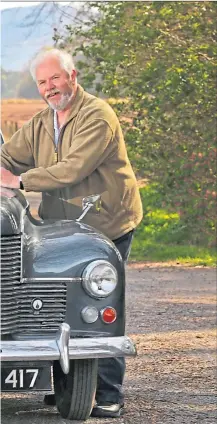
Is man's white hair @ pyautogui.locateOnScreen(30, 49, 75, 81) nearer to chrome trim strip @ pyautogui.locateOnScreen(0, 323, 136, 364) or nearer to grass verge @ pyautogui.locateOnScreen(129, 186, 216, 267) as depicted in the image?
chrome trim strip @ pyautogui.locateOnScreen(0, 323, 136, 364)

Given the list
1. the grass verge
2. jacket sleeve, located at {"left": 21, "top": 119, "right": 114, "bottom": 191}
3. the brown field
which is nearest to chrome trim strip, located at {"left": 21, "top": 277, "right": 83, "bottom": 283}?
jacket sleeve, located at {"left": 21, "top": 119, "right": 114, "bottom": 191}

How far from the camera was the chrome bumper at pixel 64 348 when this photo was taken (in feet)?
20.8

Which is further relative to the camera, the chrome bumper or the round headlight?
the round headlight

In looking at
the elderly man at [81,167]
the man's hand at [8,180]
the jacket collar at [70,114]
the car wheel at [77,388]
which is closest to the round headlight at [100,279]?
the car wheel at [77,388]

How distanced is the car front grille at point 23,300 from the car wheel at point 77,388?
29 centimetres

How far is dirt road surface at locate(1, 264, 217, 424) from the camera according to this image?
720cm

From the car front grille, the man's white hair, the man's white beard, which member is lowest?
the car front grille

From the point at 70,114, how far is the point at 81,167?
14.0 inches

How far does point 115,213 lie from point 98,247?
0.47m

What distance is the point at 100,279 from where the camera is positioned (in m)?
6.77

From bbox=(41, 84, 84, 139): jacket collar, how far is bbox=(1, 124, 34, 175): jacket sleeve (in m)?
0.14

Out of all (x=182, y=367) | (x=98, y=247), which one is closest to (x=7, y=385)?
(x=98, y=247)

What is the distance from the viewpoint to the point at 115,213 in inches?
285

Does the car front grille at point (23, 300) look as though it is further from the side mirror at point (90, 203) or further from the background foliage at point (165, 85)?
the background foliage at point (165, 85)
